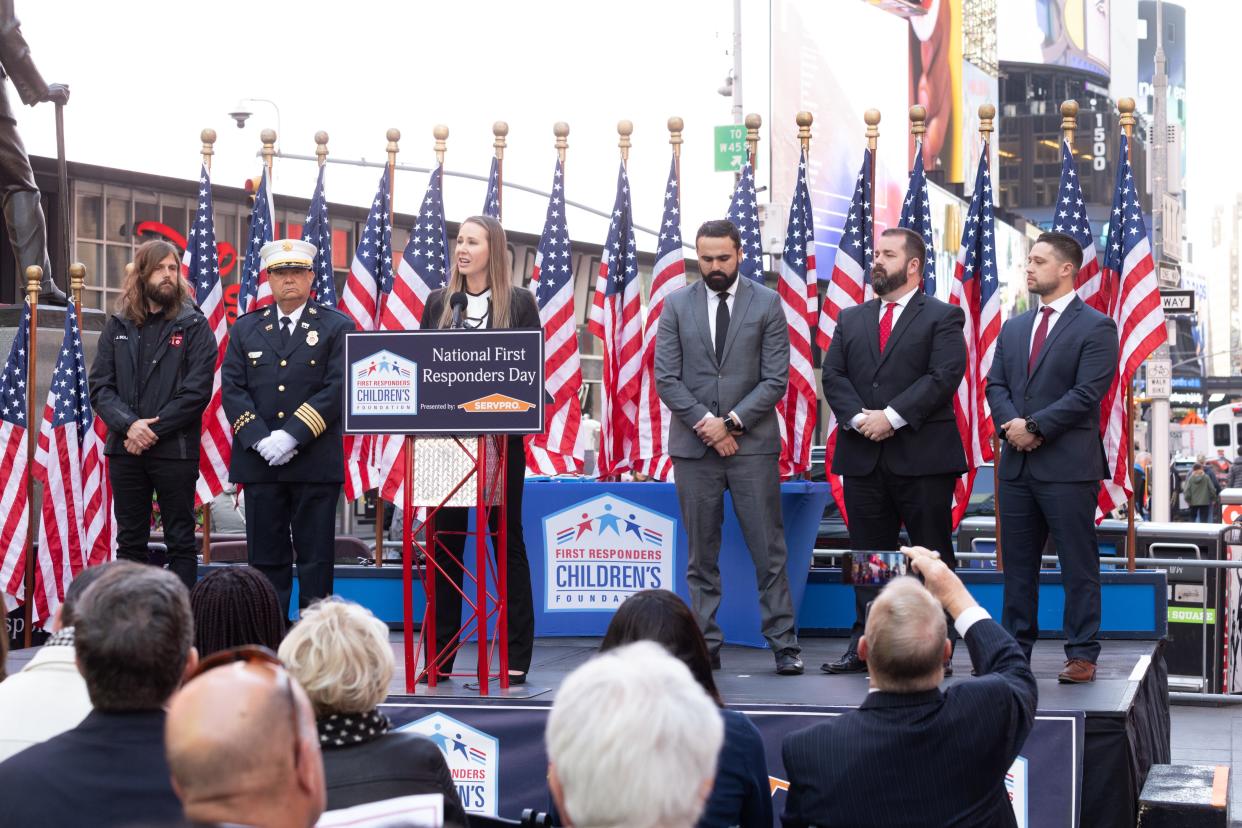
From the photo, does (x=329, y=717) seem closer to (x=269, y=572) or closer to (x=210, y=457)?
(x=269, y=572)

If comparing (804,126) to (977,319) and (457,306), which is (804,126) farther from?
(457,306)

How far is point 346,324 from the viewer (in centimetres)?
716

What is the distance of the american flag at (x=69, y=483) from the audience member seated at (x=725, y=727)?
19.4 feet

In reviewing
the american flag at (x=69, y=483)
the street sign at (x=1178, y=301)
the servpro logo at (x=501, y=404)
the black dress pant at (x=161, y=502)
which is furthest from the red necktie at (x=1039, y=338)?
the street sign at (x=1178, y=301)

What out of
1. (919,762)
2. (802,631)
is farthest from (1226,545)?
(919,762)

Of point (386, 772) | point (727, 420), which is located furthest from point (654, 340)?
point (386, 772)

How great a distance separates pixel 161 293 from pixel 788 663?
3.51 metres

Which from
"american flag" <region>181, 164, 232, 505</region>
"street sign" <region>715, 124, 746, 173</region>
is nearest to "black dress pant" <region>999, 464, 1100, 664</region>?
"american flag" <region>181, 164, 232, 505</region>

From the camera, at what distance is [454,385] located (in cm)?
600

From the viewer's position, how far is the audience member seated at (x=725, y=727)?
376 cm

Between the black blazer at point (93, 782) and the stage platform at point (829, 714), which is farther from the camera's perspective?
the stage platform at point (829, 714)

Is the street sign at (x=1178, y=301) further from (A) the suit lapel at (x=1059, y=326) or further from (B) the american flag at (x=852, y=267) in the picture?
(A) the suit lapel at (x=1059, y=326)

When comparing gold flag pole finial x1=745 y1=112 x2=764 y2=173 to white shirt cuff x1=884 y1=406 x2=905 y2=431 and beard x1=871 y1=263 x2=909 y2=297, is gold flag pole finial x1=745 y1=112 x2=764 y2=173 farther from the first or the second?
white shirt cuff x1=884 y1=406 x2=905 y2=431

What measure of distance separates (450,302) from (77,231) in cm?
1941
